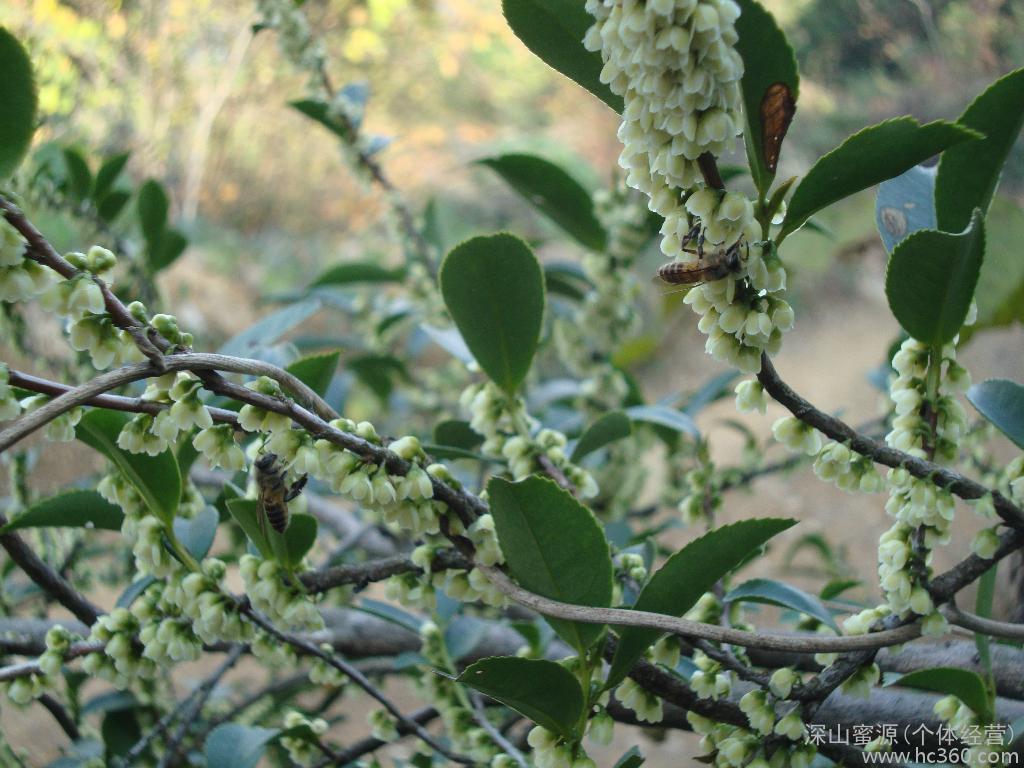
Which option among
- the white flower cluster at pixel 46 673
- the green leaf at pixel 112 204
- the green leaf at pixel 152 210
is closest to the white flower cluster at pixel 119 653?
the white flower cluster at pixel 46 673

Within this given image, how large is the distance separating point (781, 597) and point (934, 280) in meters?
0.28

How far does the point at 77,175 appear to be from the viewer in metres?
1.38

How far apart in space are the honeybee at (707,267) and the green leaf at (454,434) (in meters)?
0.50

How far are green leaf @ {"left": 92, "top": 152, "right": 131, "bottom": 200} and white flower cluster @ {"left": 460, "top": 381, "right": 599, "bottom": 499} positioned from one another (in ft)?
2.85

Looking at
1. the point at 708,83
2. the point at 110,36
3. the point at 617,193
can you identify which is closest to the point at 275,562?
the point at 708,83

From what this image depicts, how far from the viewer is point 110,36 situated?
5352mm

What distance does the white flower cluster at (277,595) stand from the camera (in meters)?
0.66

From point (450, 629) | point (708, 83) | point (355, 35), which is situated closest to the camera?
point (708, 83)

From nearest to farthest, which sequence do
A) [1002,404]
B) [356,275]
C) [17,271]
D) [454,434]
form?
1. [17,271]
2. [1002,404]
3. [454,434]
4. [356,275]

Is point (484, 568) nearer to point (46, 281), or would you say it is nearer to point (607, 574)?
point (607, 574)

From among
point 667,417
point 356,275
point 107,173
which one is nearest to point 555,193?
point 667,417

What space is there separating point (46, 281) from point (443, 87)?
730cm

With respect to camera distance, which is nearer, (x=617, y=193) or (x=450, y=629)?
(x=450, y=629)

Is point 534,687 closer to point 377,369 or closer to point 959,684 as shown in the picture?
point 959,684
